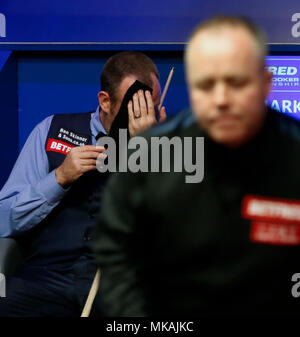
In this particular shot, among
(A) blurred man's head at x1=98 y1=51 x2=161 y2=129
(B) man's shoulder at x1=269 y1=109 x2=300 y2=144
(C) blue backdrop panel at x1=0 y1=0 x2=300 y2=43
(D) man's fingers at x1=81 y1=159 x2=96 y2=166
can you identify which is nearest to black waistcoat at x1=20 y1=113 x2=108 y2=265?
(D) man's fingers at x1=81 y1=159 x2=96 y2=166

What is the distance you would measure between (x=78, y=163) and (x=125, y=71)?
17.6 inches

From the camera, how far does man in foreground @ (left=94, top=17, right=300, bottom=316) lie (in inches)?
32.3

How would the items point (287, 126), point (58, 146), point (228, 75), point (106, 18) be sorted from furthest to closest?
point (106, 18), point (58, 146), point (287, 126), point (228, 75)

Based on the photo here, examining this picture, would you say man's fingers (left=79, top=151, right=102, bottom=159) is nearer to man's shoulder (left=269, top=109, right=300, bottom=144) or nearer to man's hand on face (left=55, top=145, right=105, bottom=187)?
man's hand on face (left=55, top=145, right=105, bottom=187)

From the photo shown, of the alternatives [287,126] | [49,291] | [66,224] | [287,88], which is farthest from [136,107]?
[287,88]

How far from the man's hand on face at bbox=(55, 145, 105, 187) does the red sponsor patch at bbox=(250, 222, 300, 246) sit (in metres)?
0.94

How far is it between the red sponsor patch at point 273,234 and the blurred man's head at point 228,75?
0.53ft

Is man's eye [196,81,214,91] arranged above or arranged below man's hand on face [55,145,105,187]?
below

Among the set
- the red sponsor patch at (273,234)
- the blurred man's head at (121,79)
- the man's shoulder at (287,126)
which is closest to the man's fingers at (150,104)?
the blurred man's head at (121,79)

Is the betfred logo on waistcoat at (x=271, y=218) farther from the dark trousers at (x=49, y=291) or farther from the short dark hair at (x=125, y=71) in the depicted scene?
the short dark hair at (x=125, y=71)

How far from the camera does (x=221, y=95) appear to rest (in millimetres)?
797

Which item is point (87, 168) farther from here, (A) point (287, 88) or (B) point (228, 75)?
(A) point (287, 88)

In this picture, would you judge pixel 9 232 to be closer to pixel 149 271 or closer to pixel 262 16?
pixel 149 271

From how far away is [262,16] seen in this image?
2295 mm
